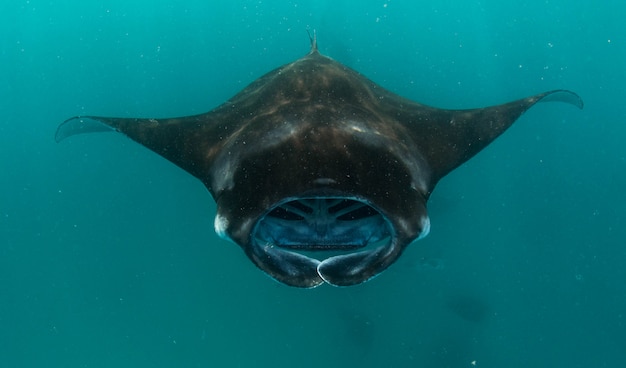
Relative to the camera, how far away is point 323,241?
177 inches

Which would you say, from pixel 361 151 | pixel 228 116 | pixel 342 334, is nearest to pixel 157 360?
pixel 342 334

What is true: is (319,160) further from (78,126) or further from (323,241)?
(78,126)

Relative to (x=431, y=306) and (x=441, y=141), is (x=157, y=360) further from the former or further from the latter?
(x=441, y=141)

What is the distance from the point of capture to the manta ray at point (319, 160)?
3863 millimetres

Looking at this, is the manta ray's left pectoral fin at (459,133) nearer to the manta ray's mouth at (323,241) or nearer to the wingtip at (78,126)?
the manta ray's mouth at (323,241)

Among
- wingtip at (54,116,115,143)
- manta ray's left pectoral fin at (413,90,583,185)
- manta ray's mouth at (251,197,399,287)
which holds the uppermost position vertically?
wingtip at (54,116,115,143)

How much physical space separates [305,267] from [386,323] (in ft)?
44.6

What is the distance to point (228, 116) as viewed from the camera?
555 centimetres

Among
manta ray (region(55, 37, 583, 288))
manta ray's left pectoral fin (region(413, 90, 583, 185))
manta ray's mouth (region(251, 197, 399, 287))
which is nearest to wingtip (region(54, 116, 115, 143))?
manta ray (region(55, 37, 583, 288))

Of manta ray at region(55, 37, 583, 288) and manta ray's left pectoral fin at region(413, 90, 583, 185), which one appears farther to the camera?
manta ray's left pectoral fin at region(413, 90, 583, 185)

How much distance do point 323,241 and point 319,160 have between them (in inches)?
35.0

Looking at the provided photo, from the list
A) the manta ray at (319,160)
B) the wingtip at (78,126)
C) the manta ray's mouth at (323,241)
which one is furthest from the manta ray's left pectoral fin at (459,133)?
the wingtip at (78,126)

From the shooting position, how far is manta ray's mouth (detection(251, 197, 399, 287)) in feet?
12.8

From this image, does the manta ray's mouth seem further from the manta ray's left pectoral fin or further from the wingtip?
the wingtip
